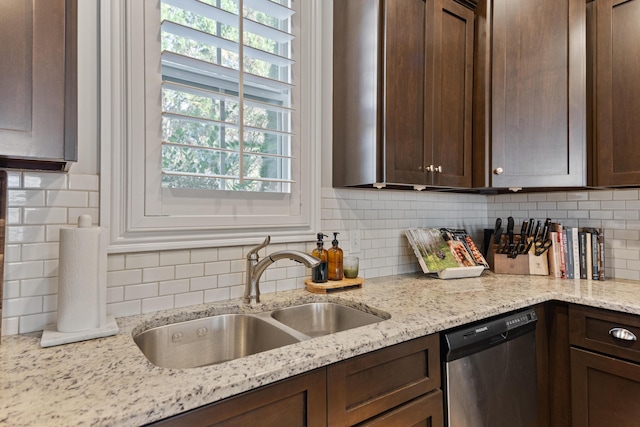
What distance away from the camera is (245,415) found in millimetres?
814

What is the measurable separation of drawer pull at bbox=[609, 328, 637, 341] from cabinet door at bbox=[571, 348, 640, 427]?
0.10 meters

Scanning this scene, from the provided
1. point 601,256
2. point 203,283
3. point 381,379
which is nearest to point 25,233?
point 203,283

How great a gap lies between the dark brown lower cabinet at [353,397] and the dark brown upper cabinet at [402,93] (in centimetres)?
78

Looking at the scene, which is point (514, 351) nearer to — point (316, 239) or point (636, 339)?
point (636, 339)

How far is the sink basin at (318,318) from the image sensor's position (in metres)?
1.45

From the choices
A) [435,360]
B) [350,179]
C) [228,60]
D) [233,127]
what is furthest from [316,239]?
[228,60]

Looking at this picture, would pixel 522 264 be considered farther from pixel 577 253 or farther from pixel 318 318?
pixel 318 318

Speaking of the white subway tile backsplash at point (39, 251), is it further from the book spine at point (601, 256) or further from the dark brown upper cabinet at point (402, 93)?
the book spine at point (601, 256)

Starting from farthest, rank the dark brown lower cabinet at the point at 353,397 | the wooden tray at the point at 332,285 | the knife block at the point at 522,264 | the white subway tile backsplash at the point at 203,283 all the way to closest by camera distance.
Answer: the knife block at the point at 522,264
the wooden tray at the point at 332,285
the white subway tile backsplash at the point at 203,283
the dark brown lower cabinet at the point at 353,397

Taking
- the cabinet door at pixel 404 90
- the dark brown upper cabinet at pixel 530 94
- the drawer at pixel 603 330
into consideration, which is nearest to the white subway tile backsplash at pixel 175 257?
the cabinet door at pixel 404 90

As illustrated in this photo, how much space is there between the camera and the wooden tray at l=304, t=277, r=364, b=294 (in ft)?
5.17

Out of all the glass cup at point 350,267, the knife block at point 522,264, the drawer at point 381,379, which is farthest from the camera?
the knife block at point 522,264

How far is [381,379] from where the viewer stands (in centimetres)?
106

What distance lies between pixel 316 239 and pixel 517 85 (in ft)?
4.41
